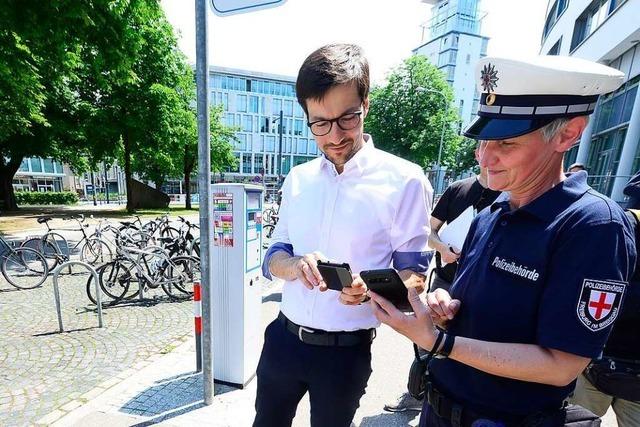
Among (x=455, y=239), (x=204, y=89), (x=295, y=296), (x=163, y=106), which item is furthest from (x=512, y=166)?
(x=163, y=106)

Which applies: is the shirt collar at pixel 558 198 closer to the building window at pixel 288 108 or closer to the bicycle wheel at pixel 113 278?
the bicycle wheel at pixel 113 278

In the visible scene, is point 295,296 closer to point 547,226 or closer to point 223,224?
point 547,226

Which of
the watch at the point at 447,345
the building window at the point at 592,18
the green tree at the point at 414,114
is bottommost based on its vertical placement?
the watch at the point at 447,345

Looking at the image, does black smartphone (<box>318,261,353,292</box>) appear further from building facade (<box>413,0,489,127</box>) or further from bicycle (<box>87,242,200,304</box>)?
building facade (<box>413,0,489,127</box>)

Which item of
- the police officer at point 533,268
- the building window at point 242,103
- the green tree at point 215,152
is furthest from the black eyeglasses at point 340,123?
the building window at point 242,103

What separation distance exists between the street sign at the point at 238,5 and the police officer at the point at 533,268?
1152 mm

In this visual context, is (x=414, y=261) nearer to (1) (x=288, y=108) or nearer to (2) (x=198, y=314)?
(2) (x=198, y=314)

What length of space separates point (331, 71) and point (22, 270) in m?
7.62

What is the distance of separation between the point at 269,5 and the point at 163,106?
19259 mm

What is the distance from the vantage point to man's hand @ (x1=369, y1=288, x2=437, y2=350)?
1069mm

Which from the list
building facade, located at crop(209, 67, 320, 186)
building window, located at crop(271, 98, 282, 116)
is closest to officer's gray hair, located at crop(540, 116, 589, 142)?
building facade, located at crop(209, 67, 320, 186)

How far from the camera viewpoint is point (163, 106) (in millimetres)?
18484

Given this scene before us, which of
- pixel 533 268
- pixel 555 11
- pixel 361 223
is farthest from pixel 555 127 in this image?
pixel 555 11

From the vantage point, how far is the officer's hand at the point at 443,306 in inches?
49.3
